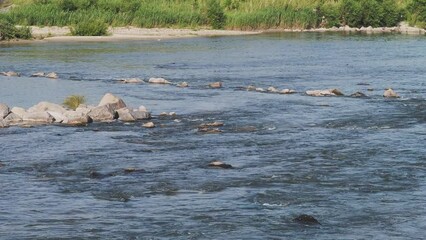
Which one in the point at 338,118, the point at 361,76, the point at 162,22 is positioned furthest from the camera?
the point at 162,22

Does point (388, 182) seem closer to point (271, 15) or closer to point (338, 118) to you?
point (338, 118)

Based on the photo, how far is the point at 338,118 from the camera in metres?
25.9

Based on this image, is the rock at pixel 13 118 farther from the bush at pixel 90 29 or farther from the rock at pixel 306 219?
the bush at pixel 90 29

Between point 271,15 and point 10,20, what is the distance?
77.1 ft

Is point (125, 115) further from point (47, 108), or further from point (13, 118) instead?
point (13, 118)

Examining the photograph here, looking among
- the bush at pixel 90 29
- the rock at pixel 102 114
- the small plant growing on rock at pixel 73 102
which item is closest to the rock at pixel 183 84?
the small plant growing on rock at pixel 73 102

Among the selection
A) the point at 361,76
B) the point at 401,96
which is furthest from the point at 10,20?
the point at 401,96

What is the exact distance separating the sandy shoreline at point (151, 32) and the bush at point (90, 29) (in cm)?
56

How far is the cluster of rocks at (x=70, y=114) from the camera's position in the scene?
25.5 m

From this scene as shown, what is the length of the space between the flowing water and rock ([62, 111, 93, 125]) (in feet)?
2.24

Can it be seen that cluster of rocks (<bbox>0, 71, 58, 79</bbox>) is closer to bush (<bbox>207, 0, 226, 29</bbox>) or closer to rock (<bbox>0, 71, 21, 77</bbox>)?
rock (<bbox>0, 71, 21, 77</bbox>)

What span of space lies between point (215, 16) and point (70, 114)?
59.2 metres

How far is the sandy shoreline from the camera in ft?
235

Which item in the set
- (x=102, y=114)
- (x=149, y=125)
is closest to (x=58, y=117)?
(x=102, y=114)
